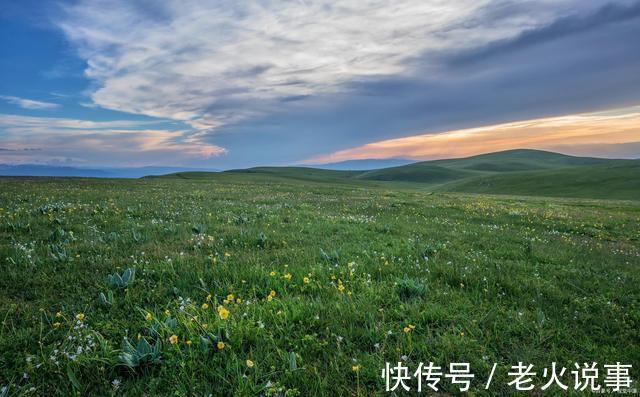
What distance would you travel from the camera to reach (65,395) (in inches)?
120

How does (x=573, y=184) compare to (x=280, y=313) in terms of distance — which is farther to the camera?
(x=573, y=184)

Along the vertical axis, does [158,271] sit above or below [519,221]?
above

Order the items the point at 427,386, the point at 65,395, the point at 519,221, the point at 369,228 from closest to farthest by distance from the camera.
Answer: the point at 65,395 → the point at 427,386 → the point at 369,228 → the point at 519,221

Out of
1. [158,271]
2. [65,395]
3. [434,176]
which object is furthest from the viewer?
[434,176]

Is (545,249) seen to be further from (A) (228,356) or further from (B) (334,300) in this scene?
(A) (228,356)

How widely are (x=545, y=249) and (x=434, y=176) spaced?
179155mm

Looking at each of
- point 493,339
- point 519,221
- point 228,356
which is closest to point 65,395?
point 228,356

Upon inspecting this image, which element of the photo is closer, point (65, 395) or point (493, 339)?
point (65, 395)

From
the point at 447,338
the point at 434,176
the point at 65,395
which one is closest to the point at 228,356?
the point at 65,395

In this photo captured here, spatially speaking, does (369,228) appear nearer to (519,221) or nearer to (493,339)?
(493,339)

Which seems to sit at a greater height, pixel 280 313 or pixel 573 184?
pixel 280 313

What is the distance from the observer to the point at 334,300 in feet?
16.3

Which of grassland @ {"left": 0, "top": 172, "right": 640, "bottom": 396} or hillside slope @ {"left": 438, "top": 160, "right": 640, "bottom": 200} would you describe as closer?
grassland @ {"left": 0, "top": 172, "right": 640, "bottom": 396}

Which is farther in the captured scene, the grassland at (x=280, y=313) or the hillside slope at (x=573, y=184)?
the hillside slope at (x=573, y=184)
